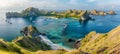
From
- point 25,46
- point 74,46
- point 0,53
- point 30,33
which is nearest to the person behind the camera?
point 0,53

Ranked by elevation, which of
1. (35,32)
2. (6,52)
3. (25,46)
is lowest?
(35,32)

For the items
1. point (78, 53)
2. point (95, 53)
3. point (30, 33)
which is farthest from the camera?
point (30, 33)

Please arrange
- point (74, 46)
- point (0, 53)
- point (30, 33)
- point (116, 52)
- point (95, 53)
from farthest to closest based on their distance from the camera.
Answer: point (30, 33)
point (74, 46)
point (95, 53)
point (116, 52)
point (0, 53)

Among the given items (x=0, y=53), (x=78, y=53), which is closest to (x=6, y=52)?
(x=0, y=53)

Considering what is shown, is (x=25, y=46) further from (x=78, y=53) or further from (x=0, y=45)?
(x=78, y=53)

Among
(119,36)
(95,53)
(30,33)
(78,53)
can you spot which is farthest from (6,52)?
(30,33)

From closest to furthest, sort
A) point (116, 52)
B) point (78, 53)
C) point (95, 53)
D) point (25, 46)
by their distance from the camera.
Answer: point (78, 53), point (116, 52), point (95, 53), point (25, 46)

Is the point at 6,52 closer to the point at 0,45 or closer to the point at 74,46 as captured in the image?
the point at 0,45

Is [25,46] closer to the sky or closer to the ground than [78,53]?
closer to the ground

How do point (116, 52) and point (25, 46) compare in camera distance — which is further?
point (25, 46)
